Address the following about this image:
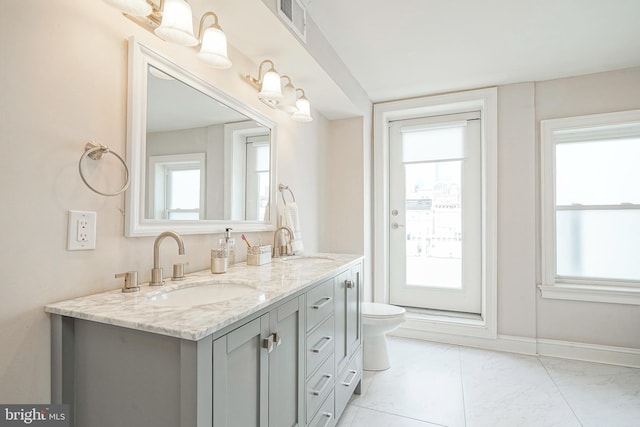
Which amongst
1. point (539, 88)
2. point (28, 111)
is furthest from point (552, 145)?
point (28, 111)

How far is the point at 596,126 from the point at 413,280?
2.04 meters

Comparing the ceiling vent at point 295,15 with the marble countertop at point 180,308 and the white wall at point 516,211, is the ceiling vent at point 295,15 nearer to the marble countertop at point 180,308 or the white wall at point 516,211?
the marble countertop at point 180,308

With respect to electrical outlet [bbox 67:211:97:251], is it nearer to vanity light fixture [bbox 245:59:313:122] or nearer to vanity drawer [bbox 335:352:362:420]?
vanity light fixture [bbox 245:59:313:122]

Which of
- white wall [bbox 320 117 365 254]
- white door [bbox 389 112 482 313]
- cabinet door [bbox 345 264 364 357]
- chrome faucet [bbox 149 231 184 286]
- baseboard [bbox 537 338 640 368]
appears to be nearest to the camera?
chrome faucet [bbox 149 231 184 286]

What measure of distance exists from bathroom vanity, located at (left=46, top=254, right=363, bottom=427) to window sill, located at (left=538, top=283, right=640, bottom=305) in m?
2.42

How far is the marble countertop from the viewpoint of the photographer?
2.52 feet

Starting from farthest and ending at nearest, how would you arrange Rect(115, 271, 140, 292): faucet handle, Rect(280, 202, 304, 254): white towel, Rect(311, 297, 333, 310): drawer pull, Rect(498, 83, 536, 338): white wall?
Rect(498, 83, 536, 338): white wall, Rect(280, 202, 304, 254): white towel, Rect(311, 297, 333, 310): drawer pull, Rect(115, 271, 140, 292): faucet handle

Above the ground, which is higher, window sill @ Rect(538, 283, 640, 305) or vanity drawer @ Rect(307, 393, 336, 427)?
window sill @ Rect(538, 283, 640, 305)

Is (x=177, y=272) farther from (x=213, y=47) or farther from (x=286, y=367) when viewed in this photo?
(x=213, y=47)

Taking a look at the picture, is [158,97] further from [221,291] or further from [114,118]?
[221,291]

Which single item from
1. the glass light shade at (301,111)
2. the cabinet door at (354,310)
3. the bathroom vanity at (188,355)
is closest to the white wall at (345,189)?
the cabinet door at (354,310)

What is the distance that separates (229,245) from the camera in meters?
1.65

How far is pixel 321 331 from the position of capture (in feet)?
4.79

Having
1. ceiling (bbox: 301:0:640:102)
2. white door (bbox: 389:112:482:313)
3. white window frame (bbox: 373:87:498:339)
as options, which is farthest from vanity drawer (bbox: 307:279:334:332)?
white door (bbox: 389:112:482:313)
